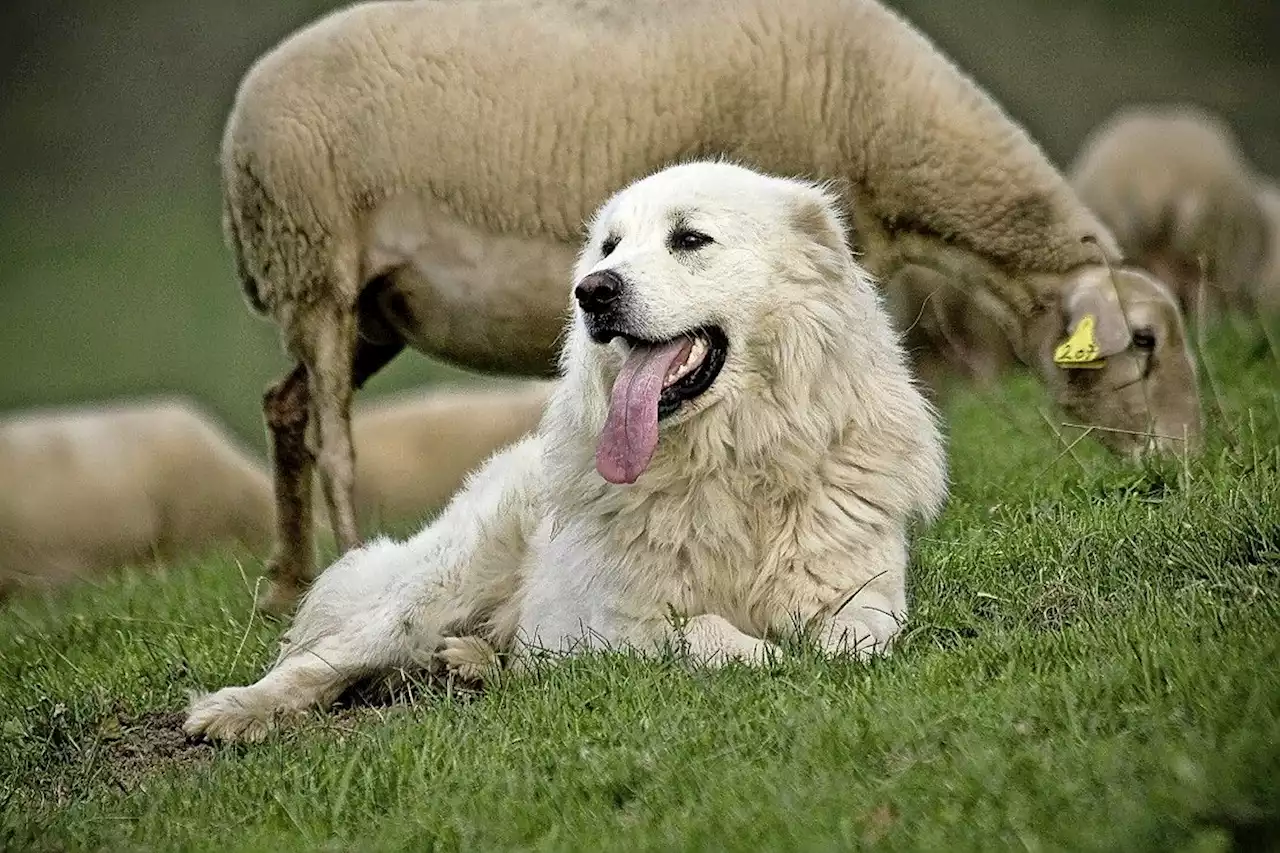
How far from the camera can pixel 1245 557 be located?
4.98 metres

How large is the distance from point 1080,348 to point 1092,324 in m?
0.15

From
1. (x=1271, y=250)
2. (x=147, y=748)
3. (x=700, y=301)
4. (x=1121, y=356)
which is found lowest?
(x=1271, y=250)

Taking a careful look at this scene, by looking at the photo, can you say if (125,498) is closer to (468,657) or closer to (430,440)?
(430,440)

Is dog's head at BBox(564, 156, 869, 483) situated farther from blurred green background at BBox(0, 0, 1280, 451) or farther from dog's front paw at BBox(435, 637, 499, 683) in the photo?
blurred green background at BBox(0, 0, 1280, 451)

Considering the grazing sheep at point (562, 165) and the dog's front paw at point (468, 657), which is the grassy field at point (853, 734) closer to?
the dog's front paw at point (468, 657)

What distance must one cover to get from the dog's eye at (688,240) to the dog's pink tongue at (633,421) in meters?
0.29

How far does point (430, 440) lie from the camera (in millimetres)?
12008

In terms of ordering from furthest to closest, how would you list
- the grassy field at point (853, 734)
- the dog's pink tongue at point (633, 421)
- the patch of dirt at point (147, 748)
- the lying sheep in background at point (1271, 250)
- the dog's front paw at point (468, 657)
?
the lying sheep in background at point (1271, 250) → the dog's front paw at point (468, 657) → the patch of dirt at point (147, 748) → the dog's pink tongue at point (633, 421) → the grassy field at point (853, 734)

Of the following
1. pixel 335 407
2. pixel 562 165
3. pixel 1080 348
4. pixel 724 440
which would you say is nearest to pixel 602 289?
pixel 724 440

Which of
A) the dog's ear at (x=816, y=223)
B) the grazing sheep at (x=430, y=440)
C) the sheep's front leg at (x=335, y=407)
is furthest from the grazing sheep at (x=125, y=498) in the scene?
the dog's ear at (x=816, y=223)

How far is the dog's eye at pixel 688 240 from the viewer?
5137mm

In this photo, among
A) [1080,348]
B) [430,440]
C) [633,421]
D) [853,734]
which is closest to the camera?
[853,734]

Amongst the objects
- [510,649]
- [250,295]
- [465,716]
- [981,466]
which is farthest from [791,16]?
[465,716]

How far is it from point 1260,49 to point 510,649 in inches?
981
